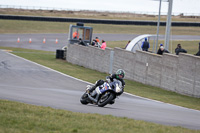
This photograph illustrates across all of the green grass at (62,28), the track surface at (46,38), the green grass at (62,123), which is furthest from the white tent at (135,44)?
the green grass at (62,28)

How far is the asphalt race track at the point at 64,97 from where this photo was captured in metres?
11.4

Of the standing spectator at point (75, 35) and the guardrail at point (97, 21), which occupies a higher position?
the guardrail at point (97, 21)

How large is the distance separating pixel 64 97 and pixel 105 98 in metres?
2.67

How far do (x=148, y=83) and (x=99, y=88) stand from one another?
10.1 meters

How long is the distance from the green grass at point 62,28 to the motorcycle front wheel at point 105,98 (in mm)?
46134

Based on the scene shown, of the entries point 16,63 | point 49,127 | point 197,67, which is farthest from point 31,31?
point 49,127

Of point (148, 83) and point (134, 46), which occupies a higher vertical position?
point (134, 46)

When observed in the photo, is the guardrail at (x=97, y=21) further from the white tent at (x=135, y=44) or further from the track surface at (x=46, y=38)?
the white tent at (x=135, y=44)

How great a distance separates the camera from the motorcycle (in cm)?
1210

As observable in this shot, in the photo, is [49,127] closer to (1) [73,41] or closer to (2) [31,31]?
(1) [73,41]

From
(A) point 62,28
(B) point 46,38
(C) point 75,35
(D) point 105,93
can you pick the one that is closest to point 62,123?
(D) point 105,93

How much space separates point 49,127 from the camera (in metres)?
8.04

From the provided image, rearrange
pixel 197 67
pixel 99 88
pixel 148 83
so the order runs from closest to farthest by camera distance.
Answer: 1. pixel 99 88
2. pixel 197 67
3. pixel 148 83

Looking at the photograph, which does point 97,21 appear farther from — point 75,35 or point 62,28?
point 75,35
